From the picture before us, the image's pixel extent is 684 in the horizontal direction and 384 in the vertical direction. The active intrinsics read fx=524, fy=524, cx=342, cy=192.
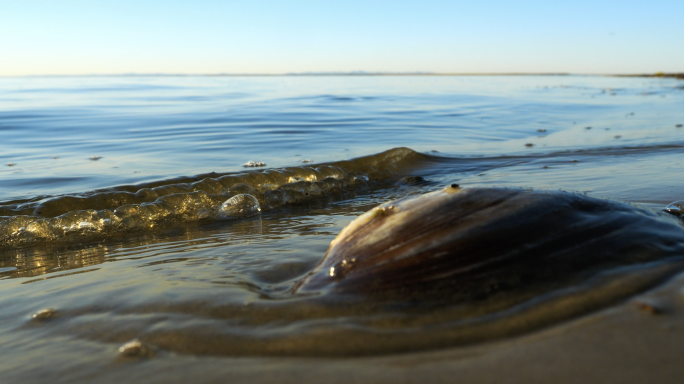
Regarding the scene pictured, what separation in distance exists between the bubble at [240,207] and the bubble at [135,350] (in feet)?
9.34

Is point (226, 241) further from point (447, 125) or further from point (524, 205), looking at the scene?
point (447, 125)

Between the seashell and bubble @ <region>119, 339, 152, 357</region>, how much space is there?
61cm

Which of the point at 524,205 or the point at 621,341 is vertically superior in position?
the point at 524,205

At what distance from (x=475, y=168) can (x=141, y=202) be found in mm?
3856

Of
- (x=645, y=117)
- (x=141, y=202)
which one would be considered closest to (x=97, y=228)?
(x=141, y=202)

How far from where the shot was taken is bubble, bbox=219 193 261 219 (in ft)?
15.2

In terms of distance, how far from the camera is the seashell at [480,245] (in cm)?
186

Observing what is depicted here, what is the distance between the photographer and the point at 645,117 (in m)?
11.7

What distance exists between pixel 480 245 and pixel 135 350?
124cm

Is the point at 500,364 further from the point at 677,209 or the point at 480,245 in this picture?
the point at 677,209

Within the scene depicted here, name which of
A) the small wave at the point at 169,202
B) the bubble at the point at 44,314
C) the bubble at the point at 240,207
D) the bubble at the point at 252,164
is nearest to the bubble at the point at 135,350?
the bubble at the point at 44,314

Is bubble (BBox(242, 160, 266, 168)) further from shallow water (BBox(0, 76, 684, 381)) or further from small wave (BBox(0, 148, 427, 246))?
small wave (BBox(0, 148, 427, 246))

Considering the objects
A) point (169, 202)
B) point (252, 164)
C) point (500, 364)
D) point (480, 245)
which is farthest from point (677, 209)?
point (252, 164)

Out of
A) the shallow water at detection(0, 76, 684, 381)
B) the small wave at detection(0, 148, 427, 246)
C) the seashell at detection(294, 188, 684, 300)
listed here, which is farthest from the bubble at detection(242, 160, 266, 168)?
the seashell at detection(294, 188, 684, 300)
